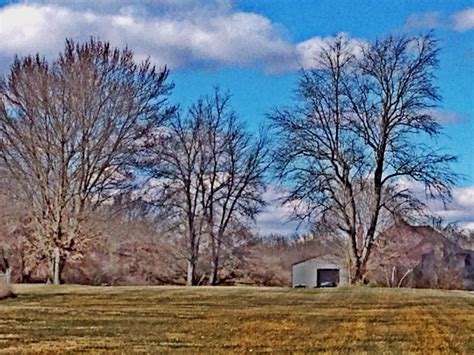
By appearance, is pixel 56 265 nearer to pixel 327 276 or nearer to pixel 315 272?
pixel 315 272

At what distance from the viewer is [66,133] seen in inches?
1395

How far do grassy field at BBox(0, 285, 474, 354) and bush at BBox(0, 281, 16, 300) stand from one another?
372 millimetres

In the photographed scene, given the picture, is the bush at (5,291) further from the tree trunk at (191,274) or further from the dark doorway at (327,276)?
the dark doorway at (327,276)

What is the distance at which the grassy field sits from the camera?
35.8ft

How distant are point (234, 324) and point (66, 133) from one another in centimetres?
2291

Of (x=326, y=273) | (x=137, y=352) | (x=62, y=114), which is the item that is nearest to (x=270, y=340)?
(x=137, y=352)

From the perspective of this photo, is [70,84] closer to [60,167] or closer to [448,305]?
[60,167]

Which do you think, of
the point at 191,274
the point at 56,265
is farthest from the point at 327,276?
the point at 56,265

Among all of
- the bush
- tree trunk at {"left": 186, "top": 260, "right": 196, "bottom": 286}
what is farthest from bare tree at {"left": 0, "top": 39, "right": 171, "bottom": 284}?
the bush

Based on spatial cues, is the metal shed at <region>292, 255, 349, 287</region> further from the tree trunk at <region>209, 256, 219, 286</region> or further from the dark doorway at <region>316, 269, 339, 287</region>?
the tree trunk at <region>209, 256, 219, 286</region>

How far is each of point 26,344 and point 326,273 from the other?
3757cm

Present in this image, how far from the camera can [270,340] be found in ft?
37.8

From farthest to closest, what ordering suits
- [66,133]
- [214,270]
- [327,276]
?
[327,276], [214,270], [66,133]

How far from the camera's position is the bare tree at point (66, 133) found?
35.5 m
